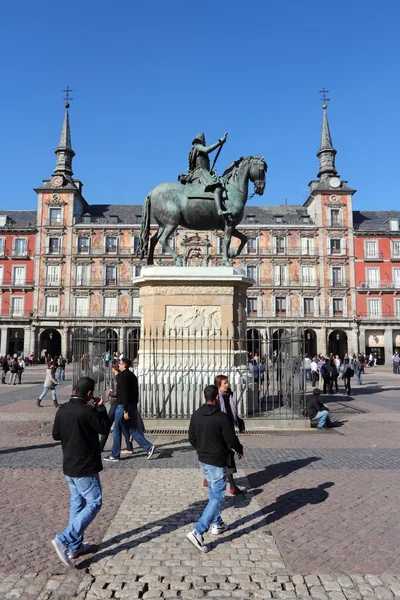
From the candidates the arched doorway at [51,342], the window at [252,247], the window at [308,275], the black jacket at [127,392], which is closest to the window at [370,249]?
the window at [308,275]

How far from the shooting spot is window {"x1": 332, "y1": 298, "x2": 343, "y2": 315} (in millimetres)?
48719

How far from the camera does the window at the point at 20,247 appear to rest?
163 ft

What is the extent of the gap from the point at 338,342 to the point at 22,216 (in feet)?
126

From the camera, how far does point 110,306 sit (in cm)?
4928

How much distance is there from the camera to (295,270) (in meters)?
49.9

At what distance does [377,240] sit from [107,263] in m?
29.1

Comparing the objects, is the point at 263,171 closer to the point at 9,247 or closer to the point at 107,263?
the point at 107,263

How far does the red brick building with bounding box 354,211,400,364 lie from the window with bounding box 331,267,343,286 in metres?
1.75

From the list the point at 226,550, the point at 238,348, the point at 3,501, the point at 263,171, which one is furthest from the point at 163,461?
the point at 263,171

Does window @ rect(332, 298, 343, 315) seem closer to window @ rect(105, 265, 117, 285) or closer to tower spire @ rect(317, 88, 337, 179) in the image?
tower spire @ rect(317, 88, 337, 179)

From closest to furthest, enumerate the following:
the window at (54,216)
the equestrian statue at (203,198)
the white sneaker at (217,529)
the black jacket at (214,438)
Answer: the black jacket at (214,438) → the white sneaker at (217,529) → the equestrian statue at (203,198) → the window at (54,216)

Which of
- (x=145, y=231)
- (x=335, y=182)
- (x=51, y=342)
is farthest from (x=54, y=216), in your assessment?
(x=145, y=231)

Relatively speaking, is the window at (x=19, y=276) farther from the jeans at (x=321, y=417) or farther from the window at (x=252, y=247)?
the jeans at (x=321, y=417)

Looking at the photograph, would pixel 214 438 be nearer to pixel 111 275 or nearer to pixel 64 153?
Answer: pixel 111 275
